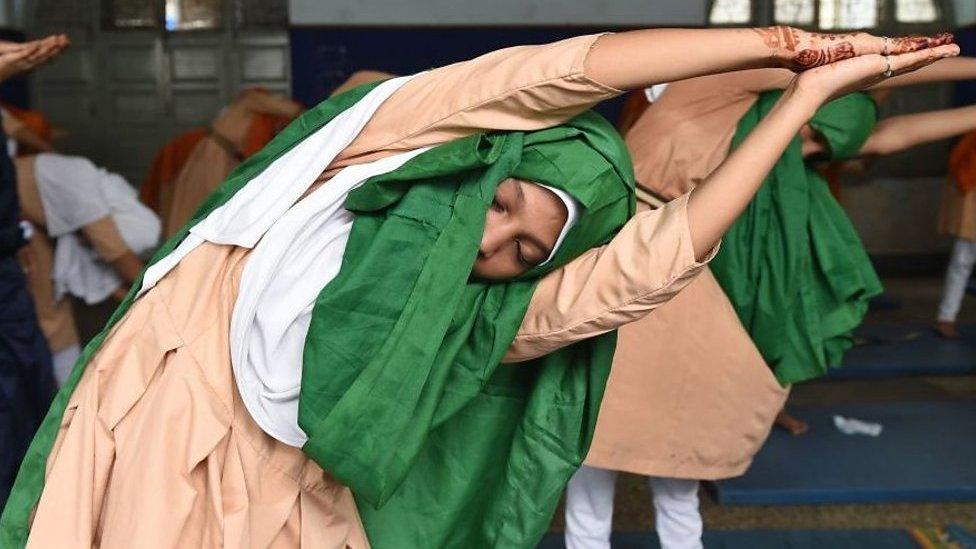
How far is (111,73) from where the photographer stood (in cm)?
777

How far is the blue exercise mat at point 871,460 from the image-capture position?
3223 mm

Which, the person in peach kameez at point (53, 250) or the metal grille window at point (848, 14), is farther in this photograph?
the metal grille window at point (848, 14)

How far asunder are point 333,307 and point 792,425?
3.01 m

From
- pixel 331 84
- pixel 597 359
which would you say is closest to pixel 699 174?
pixel 597 359

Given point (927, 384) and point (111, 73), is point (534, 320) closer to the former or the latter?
point (927, 384)

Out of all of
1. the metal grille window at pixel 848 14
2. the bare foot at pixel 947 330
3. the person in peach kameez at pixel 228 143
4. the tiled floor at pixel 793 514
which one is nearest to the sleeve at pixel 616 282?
the tiled floor at pixel 793 514

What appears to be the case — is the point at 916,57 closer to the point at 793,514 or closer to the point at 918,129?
the point at 918,129

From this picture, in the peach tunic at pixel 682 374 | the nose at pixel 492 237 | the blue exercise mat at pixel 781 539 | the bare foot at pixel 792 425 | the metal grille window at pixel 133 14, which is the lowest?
the bare foot at pixel 792 425

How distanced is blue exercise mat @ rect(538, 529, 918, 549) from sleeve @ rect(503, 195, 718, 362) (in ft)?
5.64

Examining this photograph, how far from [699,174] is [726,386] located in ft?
1.56

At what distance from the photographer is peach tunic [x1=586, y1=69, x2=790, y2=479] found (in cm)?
229

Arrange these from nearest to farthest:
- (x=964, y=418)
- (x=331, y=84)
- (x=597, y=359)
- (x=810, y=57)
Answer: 1. (x=810, y=57)
2. (x=597, y=359)
3. (x=964, y=418)
4. (x=331, y=84)

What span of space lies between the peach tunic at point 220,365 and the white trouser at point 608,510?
3.47 ft

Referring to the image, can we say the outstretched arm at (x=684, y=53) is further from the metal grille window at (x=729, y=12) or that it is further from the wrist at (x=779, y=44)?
the metal grille window at (x=729, y=12)
